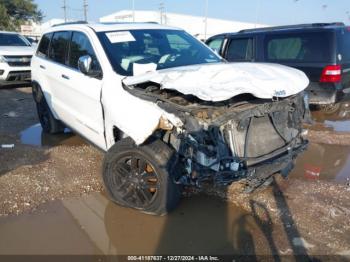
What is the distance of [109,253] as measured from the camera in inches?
126

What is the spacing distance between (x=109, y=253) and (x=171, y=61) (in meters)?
2.38

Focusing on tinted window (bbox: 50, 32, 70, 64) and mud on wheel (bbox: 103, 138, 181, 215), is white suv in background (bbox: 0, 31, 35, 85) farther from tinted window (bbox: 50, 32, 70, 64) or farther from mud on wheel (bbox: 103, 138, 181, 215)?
mud on wheel (bbox: 103, 138, 181, 215)

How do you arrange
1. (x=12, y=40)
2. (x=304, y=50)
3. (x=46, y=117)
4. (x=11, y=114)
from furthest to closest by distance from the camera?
1. (x=12, y=40)
2. (x=11, y=114)
3. (x=304, y=50)
4. (x=46, y=117)

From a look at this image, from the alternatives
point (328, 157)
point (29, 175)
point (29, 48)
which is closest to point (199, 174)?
point (29, 175)

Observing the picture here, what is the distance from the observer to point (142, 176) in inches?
144

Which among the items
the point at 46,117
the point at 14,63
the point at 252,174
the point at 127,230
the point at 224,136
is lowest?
the point at 127,230

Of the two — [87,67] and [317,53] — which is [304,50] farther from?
[87,67]

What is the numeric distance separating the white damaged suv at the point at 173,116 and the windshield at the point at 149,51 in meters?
0.01

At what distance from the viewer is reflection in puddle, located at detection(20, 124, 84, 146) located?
242 inches

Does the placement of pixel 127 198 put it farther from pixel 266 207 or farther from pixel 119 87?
pixel 266 207

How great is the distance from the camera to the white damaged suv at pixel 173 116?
10.5 ft

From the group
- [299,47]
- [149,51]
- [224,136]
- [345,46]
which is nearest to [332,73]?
[345,46]

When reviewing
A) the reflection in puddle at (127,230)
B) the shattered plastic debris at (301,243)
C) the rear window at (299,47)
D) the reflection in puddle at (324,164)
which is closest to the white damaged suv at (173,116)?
the reflection in puddle at (127,230)

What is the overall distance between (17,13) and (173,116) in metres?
48.0
